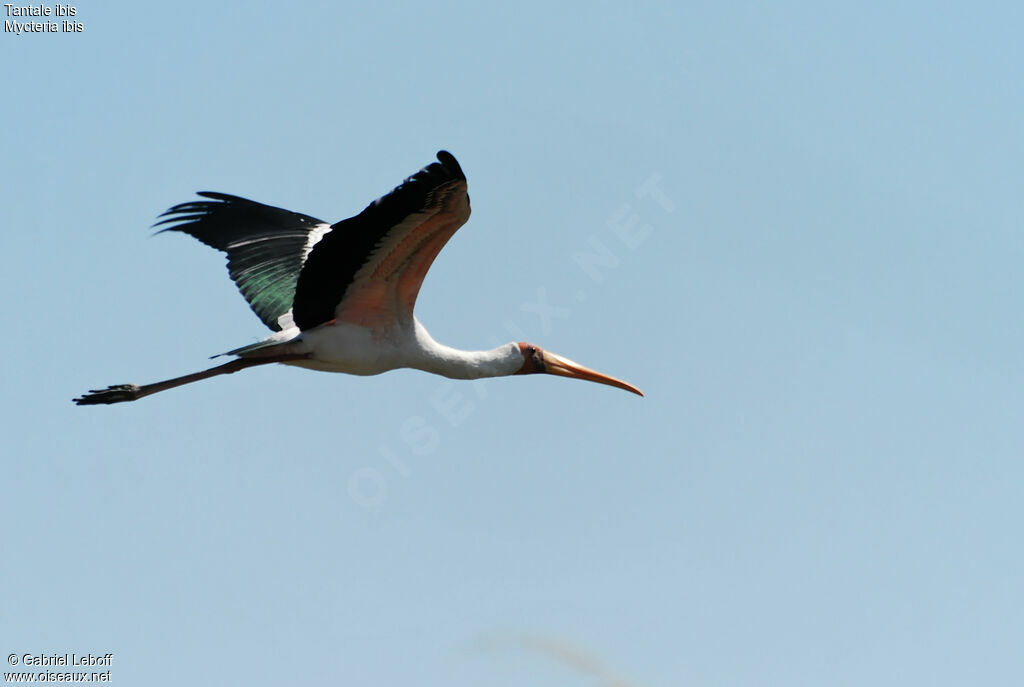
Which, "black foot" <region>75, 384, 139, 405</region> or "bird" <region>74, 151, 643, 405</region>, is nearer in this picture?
"bird" <region>74, 151, 643, 405</region>

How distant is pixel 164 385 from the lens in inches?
717

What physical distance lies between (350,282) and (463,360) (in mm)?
2242

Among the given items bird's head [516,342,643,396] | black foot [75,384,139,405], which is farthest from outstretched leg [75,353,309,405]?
bird's head [516,342,643,396]

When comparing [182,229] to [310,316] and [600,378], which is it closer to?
[310,316]

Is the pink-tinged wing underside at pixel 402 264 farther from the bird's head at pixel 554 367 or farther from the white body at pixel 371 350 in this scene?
the bird's head at pixel 554 367

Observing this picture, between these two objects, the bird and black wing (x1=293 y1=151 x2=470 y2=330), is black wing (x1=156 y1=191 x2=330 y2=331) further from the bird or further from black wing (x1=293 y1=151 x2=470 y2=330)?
black wing (x1=293 y1=151 x2=470 y2=330)

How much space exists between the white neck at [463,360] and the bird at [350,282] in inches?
0.6

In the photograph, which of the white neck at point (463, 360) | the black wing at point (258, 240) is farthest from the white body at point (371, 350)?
the black wing at point (258, 240)

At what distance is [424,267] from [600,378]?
174 inches

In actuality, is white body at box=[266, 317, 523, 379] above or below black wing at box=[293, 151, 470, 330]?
below

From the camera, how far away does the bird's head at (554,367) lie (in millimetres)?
19938

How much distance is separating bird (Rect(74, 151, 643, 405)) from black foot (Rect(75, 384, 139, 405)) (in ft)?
0.04

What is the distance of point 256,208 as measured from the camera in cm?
2111

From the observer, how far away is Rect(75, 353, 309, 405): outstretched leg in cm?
1784
